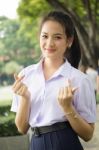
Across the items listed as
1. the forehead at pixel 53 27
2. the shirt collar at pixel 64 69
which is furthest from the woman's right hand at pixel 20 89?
the forehead at pixel 53 27

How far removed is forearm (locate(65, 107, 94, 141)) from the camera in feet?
7.64

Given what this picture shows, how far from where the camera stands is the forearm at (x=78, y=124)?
2.33 meters

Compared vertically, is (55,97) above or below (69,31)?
below

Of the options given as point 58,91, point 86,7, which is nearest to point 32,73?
point 58,91

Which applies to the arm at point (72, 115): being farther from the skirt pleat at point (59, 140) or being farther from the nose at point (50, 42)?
the nose at point (50, 42)

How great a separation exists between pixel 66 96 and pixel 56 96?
6.4 inches

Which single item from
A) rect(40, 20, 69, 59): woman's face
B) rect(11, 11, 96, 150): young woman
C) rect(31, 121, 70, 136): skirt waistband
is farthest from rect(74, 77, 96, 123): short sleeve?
rect(40, 20, 69, 59): woman's face

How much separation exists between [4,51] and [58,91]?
173 feet

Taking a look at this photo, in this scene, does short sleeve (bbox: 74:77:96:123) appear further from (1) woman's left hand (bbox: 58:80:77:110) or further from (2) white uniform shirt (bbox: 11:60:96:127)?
(1) woman's left hand (bbox: 58:80:77:110)

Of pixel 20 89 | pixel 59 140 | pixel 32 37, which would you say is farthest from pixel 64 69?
pixel 32 37

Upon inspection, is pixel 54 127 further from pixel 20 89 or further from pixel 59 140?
pixel 20 89

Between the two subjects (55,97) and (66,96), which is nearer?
(66,96)

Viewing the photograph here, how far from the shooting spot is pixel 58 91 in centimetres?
242

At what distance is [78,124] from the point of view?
2.37 metres
